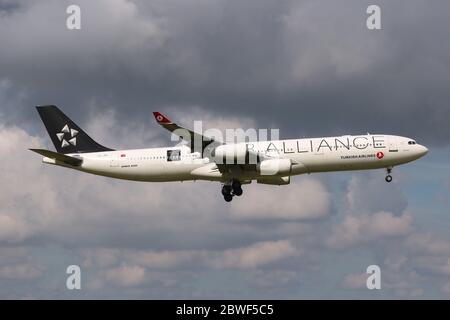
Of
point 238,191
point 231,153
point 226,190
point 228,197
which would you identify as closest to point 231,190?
point 226,190

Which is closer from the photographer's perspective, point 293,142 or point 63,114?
point 293,142

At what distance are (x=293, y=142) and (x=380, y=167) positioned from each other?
8.03 meters

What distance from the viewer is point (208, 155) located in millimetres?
73062

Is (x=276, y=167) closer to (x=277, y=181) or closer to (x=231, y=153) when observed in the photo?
(x=231, y=153)

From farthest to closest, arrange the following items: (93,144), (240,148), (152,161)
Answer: (93,144) < (152,161) < (240,148)

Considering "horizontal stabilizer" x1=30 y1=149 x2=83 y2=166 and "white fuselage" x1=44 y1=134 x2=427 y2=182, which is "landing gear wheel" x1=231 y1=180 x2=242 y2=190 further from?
"horizontal stabilizer" x1=30 y1=149 x2=83 y2=166

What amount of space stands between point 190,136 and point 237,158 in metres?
4.51

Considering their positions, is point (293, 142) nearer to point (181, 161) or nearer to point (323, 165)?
point (323, 165)

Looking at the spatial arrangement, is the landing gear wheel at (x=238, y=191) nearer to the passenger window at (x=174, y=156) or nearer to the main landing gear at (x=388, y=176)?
the passenger window at (x=174, y=156)

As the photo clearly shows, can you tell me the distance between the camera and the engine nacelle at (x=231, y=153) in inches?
2753

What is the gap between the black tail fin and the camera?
262ft

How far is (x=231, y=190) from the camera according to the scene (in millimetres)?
75000

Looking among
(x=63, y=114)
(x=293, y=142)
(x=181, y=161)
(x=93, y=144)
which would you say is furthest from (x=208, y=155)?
(x=63, y=114)

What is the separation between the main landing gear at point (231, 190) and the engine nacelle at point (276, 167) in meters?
3.83
